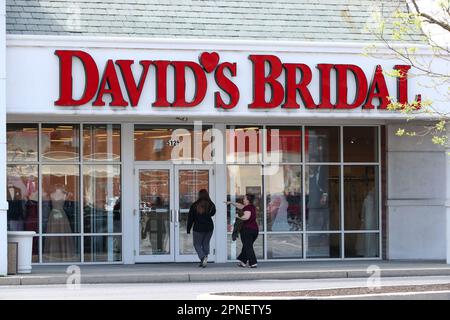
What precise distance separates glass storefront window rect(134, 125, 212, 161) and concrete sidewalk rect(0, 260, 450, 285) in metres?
2.58

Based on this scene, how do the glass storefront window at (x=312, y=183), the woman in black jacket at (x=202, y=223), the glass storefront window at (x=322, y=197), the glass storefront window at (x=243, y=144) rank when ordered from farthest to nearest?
1. the glass storefront window at (x=322, y=197)
2. the glass storefront window at (x=312, y=183)
3. the glass storefront window at (x=243, y=144)
4. the woman in black jacket at (x=202, y=223)

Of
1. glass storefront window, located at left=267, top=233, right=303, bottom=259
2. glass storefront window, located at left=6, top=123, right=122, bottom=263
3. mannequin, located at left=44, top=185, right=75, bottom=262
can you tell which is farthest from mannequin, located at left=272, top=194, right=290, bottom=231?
mannequin, located at left=44, top=185, right=75, bottom=262

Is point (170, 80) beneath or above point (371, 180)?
above

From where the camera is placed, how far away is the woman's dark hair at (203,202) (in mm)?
22844

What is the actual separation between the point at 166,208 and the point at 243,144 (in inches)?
95.7

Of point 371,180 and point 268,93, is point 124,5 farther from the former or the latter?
point 371,180

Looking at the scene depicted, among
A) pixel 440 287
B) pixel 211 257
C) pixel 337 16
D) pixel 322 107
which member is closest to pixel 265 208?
pixel 211 257

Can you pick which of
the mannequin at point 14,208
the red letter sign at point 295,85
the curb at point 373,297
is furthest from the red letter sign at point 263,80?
the curb at point 373,297

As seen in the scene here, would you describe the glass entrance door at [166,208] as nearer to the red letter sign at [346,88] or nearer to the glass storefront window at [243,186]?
the glass storefront window at [243,186]

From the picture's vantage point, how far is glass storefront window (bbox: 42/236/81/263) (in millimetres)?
24094

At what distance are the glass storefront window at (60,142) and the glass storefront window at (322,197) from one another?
5.75 m
